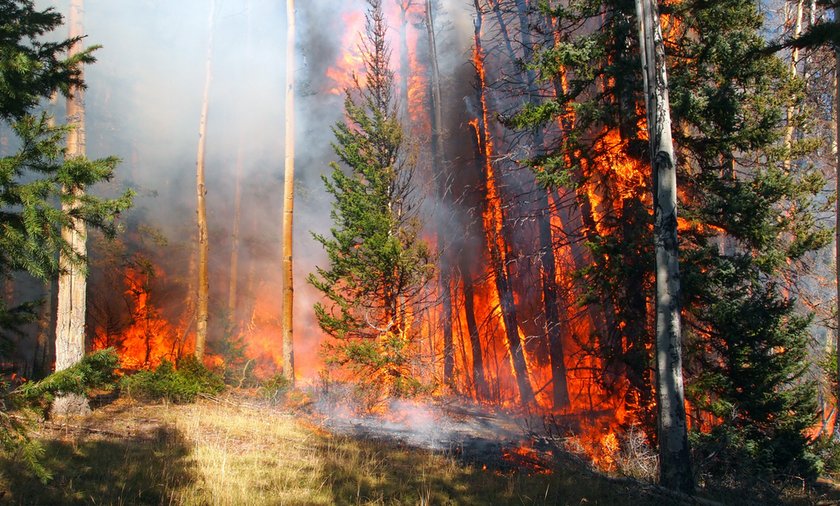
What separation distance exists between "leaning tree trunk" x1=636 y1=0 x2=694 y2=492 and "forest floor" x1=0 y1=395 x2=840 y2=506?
54 centimetres

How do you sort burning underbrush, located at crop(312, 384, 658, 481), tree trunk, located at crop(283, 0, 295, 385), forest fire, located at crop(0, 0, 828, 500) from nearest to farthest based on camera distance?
burning underbrush, located at crop(312, 384, 658, 481)
forest fire, located at crop(0, 0, 828, 500)
tree trunk, located at crop(283, 0, 295, 385)

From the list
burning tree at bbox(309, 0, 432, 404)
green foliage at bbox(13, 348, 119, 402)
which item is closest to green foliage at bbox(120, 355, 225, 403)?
burning tree at bbox(309, 0, 432, 404)

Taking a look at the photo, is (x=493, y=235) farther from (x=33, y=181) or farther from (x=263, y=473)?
(x=33, y=181)

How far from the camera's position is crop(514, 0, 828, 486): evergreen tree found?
8.72 m

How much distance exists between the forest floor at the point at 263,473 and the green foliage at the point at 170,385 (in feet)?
8.25

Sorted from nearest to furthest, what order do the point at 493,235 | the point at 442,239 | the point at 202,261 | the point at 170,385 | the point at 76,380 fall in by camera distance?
the point at 76,380 → the point at 170,385 → the point at 202,261 → the point at 493,235 → the point at 442,239

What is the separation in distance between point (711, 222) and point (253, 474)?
818 centimetres

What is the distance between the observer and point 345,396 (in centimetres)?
1373

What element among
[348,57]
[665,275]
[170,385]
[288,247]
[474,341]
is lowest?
[170,385]

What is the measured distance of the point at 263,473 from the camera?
651cm

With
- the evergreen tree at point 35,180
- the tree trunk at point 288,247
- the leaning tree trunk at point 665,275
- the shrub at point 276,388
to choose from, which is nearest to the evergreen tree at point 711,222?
the leaning tree trunk at point 665,275

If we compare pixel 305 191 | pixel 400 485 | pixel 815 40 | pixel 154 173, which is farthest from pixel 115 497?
pixel 154 173

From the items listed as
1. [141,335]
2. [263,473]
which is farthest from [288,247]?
[141,335]

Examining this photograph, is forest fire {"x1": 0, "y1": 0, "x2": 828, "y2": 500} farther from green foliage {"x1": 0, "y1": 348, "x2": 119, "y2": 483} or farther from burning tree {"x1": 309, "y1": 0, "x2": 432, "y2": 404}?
green foliage {"x1": 0, "y1": 348, "x2": 119, "y2": 483}
